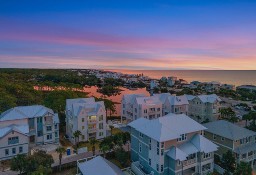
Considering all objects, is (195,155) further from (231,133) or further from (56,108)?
(56,108)

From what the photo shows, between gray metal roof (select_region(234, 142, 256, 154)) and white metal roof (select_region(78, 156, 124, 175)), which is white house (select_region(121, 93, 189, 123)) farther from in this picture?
white metal roof (select_region(78, 156, 124, 175))

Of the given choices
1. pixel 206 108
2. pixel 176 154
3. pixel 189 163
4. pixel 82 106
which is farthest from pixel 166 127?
pixel 206 108

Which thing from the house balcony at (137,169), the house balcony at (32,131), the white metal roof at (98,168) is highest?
the house balcony at (32,131)

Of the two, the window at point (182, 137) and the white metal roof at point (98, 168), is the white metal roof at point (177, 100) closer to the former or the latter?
the window at point (182, 137)

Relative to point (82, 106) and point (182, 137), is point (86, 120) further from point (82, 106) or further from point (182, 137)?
point (182, 137)

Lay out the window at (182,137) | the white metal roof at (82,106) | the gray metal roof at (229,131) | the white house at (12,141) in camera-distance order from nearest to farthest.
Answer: the window at (182,137) < the white house at (12,141) < the gray metal roof at (229,131) < the white metal roof at (82,106)

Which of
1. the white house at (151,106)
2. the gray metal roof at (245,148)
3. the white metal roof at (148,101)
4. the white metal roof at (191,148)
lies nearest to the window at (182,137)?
the white metal roof at (191,148)

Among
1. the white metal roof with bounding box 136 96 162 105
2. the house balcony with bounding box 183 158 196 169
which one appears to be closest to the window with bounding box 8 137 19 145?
the house balcony with bounding box 183 158 196 169
